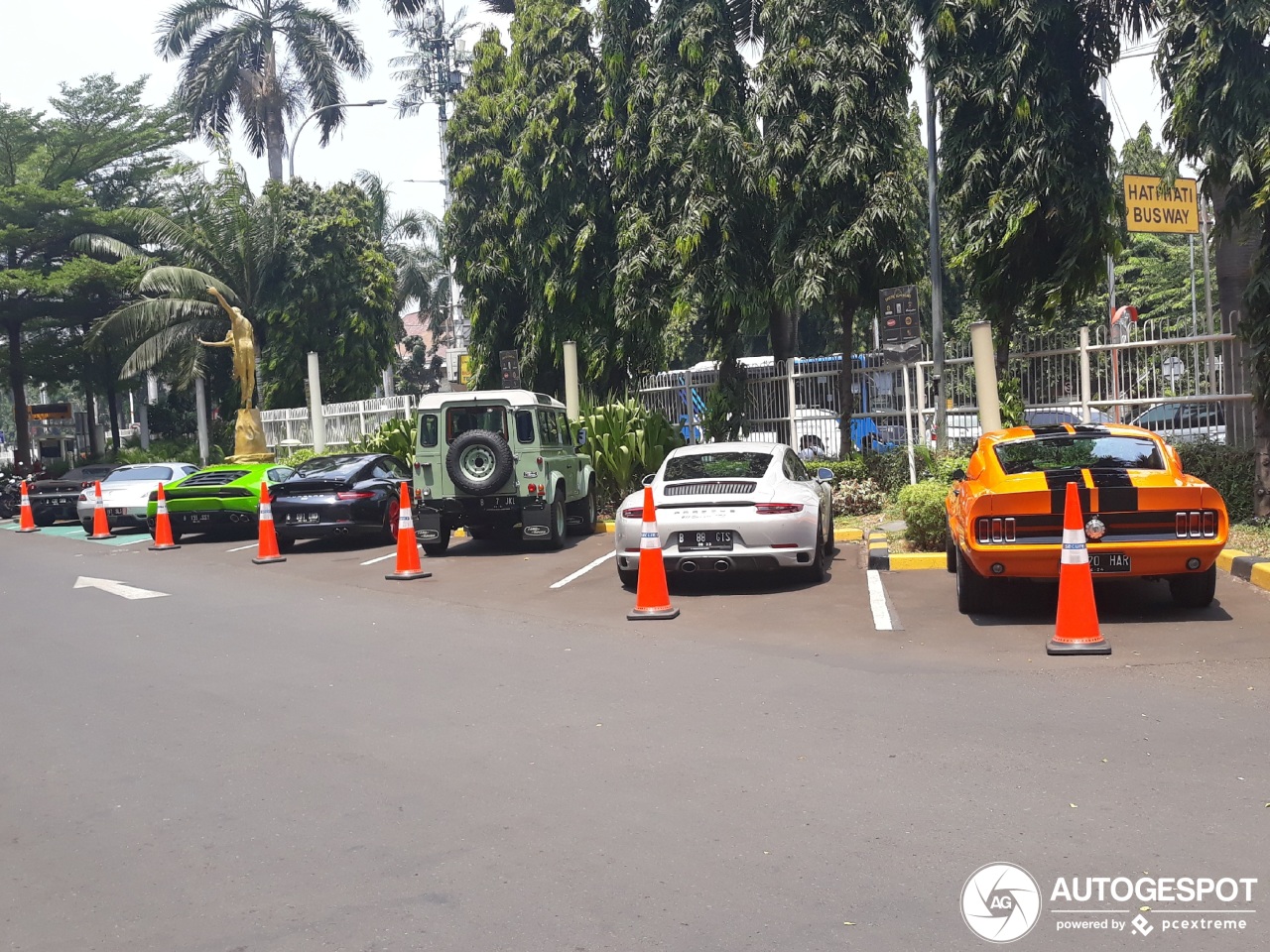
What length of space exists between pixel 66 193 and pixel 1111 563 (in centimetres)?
3959

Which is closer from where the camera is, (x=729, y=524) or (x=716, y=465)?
(x=729, y=524)

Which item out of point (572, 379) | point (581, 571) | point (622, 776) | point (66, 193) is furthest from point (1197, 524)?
point (66, 193)

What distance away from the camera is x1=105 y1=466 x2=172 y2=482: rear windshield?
2259 cm

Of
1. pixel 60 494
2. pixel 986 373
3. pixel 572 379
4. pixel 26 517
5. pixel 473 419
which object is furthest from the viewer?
pixel 60 494

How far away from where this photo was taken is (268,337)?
39.3 meters

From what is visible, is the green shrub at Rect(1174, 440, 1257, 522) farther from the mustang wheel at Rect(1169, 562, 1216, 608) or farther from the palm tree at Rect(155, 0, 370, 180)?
the palm tree at Rect(155, 0, 370, 180)

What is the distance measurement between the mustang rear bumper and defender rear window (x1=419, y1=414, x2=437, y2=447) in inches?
321

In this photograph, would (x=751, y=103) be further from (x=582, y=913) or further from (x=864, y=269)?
(x=582, y=913)

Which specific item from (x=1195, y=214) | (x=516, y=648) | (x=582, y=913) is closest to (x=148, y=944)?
(x=582, y=913)

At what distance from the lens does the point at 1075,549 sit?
8.02 m

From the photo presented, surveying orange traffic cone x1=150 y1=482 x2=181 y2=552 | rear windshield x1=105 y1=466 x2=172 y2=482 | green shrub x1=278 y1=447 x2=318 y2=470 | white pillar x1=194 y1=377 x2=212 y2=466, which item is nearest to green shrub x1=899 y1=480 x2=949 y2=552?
orange traffic cone x1=150 y1=482 x2=181 y2=552

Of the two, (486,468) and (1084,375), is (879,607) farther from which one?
(1084,375)

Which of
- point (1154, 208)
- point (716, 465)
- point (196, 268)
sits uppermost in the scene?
point (196, 268)

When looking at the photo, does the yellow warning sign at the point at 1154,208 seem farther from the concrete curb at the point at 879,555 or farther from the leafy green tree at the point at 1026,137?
the concrete curb at the point at 879,555
